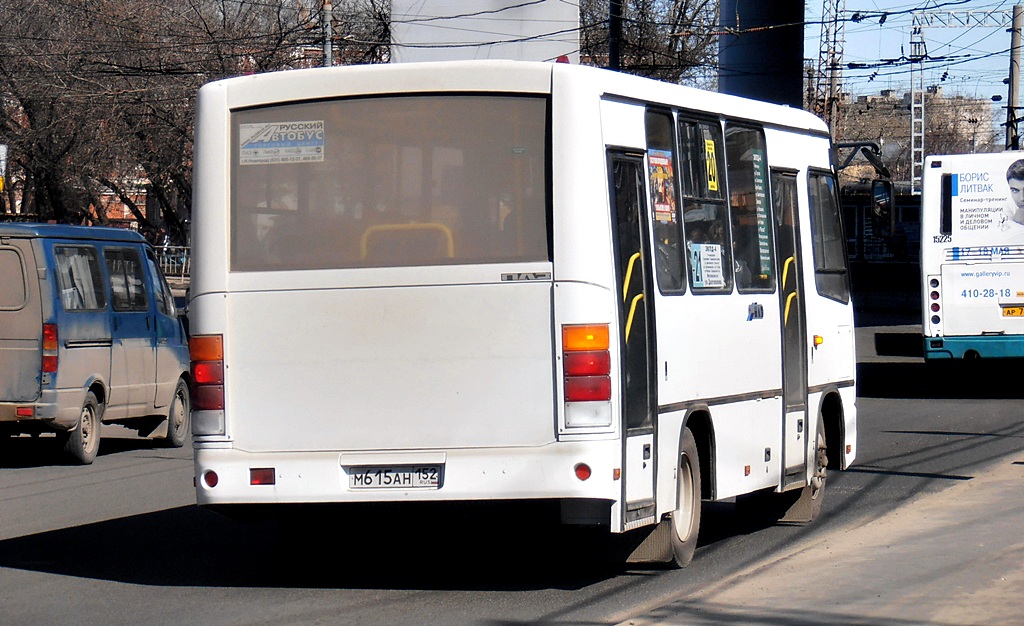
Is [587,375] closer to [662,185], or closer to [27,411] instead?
[662,185]

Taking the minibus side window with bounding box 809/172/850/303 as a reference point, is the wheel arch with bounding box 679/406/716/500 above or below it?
below

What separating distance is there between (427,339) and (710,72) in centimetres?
3944

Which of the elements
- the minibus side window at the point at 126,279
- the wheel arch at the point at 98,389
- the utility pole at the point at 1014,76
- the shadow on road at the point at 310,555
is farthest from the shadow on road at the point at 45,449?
the utility pole at the point at 1014,76

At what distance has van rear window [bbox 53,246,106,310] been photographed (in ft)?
45.6

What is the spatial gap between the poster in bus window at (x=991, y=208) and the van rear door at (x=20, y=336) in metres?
12.0

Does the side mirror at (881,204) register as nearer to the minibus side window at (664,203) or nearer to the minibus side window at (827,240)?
the minibus side window at (827,240)

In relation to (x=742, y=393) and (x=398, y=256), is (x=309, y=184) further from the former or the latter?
(x=742, y=393)

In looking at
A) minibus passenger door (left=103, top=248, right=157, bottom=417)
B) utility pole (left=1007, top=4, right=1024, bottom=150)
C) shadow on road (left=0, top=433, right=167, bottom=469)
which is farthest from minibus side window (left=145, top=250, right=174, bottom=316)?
utility pole (left=1007, top=4, right=1024, bottom=150)

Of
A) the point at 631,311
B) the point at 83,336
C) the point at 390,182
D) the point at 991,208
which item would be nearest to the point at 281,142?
the point at 390,182

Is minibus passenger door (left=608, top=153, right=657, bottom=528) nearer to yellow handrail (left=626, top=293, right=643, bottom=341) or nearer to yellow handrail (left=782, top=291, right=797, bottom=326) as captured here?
yellow handrail (left=626, top=293, right=643, bottom=341)

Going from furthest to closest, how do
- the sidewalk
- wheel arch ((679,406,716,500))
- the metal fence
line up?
the metal fence → wheel arch ((679,406,716,500)) → the sidewalk

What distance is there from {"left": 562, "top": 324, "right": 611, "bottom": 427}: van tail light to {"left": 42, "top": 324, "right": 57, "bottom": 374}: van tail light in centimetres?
→ 795

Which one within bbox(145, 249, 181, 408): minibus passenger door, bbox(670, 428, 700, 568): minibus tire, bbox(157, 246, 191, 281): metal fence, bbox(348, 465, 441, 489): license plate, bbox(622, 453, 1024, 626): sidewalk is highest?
bbox(157, 246, 191, 281): metal fence

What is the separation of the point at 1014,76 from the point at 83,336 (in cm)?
3269
